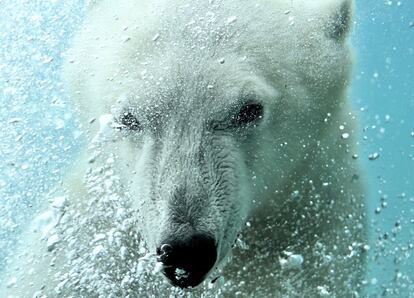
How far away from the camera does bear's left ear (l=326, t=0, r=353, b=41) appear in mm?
2350

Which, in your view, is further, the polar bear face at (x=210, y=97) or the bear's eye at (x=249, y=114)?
the bear's eye at (x=249, y=114)

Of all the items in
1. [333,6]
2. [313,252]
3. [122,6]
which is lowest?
[313,252]

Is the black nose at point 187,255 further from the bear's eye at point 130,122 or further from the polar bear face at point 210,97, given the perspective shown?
the bear's eye at point 130,122

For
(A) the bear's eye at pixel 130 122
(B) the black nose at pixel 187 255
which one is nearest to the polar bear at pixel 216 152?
(A) the bear's eye at pixel 130 122

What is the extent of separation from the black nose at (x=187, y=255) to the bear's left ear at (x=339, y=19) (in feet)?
3.78

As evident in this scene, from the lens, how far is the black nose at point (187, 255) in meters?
1.53

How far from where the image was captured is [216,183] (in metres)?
1.79

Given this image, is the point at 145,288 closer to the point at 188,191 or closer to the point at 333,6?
the point at 188,191

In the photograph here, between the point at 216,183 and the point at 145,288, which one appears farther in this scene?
the point at 145,288

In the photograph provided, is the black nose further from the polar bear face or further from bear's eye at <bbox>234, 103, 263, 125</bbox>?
bear's eye at <bbox>234, 103, 263, 125</bbox>

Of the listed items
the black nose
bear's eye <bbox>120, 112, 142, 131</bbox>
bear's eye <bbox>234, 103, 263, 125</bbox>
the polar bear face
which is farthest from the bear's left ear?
the black nose

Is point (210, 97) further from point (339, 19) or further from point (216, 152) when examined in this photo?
point (339, 19)

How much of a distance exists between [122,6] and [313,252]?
1.19m

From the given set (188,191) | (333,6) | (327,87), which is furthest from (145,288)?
(333,6)
